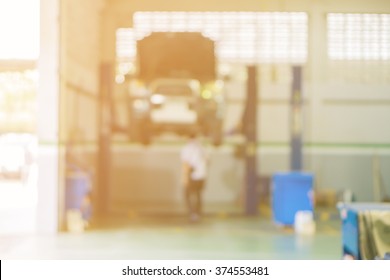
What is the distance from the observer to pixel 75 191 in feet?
23.2

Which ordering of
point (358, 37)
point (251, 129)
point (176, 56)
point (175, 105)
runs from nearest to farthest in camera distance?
point (175, 105), point (176, 56), point (251, 129), point (358, 37)

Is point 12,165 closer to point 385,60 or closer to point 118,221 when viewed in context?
point 118,221

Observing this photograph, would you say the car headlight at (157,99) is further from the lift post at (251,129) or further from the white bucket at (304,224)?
the white bucket at (304,224)

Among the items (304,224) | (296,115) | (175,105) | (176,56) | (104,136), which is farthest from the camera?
(104,136)

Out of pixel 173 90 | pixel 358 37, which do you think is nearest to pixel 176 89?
pixel 173 90

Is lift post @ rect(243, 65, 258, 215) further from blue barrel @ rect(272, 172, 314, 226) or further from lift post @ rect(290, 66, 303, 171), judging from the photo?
blue barrel @ rect(272, 172, 314, 226)

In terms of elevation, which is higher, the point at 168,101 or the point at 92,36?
the point at 92,36

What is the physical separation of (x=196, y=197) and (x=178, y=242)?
7.46 feet

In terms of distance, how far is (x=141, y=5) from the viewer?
32.8ft

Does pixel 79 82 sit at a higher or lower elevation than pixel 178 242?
higher

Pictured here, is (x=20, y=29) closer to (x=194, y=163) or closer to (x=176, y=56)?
(x=176, y=56)
